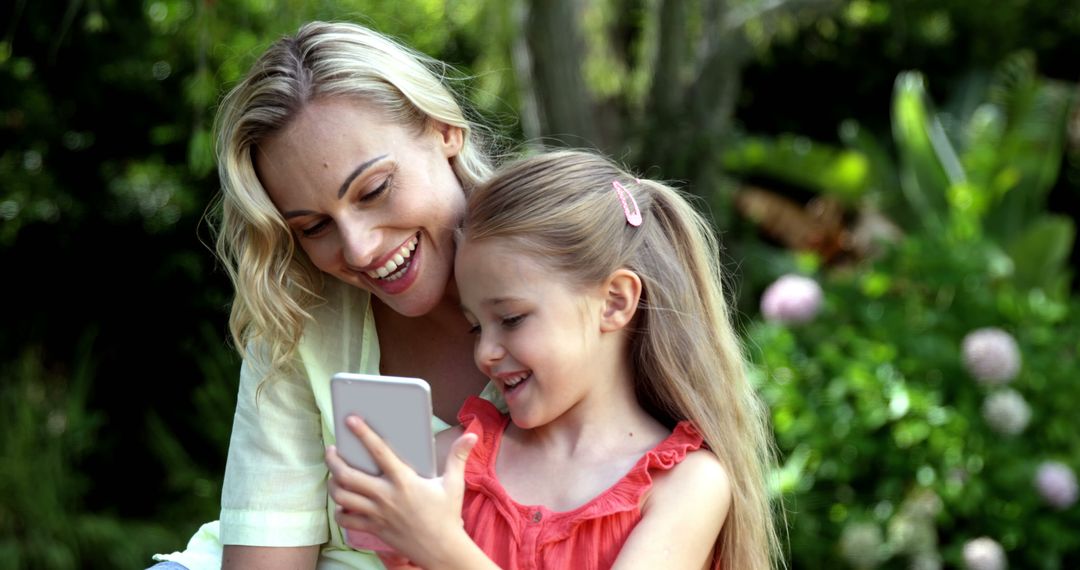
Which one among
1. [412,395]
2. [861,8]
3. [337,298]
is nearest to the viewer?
[412,395]

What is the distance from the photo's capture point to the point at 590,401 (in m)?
1.97

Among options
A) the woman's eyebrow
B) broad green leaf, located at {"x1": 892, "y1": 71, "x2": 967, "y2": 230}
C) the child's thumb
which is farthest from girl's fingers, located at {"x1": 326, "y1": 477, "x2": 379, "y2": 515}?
broad green leaf, located at {"x1": 892, "y1": 71, "x2": 967, "y2": 230}

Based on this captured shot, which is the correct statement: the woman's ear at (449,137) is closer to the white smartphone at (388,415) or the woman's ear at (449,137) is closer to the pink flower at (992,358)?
the white smartphone at (388,415)

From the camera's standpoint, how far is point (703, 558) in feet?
6.22

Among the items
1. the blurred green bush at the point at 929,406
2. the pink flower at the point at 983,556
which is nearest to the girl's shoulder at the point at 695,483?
the blurred green bush at the point at 929,406

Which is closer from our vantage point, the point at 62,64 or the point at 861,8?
the point at 62,64

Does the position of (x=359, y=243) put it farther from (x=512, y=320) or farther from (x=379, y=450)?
(x=379, y=450)

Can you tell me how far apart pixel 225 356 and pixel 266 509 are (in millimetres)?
3078

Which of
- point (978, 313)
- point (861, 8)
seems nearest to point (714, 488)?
point (978, 313)

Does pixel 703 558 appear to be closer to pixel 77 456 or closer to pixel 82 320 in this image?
pixel 77 456

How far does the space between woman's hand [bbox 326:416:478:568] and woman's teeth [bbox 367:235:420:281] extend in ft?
1.14

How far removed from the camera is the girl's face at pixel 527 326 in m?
1.85

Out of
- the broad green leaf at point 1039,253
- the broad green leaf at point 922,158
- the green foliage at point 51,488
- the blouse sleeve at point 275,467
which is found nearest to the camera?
the blouse sleeve at point 275,467

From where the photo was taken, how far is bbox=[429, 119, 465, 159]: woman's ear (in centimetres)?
209
